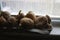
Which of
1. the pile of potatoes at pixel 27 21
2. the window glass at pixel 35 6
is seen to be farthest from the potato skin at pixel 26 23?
the window glass at pixel 35 6

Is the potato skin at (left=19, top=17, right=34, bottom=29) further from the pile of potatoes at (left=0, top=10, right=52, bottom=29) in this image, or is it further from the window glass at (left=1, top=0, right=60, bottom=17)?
the window glass at (left=1, top=0, right=60, bottom=17)

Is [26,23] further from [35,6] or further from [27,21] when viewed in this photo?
[35,6]

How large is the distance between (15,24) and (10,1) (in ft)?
0.82

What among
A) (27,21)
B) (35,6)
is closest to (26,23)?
(27,21)

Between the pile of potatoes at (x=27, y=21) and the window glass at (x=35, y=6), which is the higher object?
the window glass at (x=35, y=6)

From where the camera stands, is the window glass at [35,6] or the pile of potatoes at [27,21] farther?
the window glass at [35,6]

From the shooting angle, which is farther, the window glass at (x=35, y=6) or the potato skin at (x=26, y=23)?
the window glass at (x=35, y=6)

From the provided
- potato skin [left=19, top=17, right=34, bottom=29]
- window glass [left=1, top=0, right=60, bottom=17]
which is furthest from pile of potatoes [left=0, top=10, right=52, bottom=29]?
window glass [left=1, top=0, right=60, bottom=17]

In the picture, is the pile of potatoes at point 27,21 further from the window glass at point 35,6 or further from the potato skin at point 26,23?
the window glass at point 35,6

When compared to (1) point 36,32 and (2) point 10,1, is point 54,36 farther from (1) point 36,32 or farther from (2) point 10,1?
(2) point 10,1

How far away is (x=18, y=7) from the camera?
1.15 m

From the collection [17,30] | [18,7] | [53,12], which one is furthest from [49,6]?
[17,30]

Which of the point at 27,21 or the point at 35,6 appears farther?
the point at 35,6

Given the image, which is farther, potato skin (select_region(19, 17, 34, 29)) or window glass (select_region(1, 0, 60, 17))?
window glass (select_region(1, 0, 60, 17))
